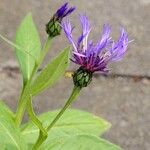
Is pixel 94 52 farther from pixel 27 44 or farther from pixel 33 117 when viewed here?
pixel 27 44

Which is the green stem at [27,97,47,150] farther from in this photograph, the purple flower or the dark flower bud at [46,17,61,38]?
the dark flower bud at [46,17,61,38]

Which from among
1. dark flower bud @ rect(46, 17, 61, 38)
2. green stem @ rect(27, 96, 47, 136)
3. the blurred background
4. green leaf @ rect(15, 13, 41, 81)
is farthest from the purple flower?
the blurred background

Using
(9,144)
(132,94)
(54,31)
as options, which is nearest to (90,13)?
(132,94)

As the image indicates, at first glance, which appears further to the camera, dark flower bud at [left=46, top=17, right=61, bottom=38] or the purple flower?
dark flower bud at [left=46, top=17, right=61, bottom=38]

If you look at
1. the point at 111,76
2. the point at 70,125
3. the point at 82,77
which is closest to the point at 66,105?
the point at 82,77

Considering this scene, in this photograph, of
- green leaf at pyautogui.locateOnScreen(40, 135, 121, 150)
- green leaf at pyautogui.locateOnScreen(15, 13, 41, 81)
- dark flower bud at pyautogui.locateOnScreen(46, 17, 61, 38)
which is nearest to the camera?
green leaf at pyautogui.locateOnScreen(40, 135, 121, 150)

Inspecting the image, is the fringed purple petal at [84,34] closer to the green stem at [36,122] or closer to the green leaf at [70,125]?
the green stem at [36,122]

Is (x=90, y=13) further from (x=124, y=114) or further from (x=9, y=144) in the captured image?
(x=9, y=144)
